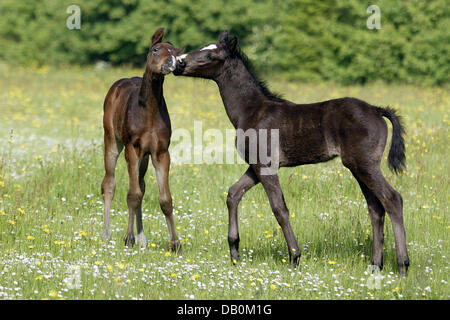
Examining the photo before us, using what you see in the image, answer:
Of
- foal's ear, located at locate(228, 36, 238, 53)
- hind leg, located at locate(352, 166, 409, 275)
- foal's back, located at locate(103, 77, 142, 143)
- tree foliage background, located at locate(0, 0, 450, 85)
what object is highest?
tree foliage background, located at locate(0, 0, 450, 85)

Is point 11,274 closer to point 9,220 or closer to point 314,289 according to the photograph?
point 9,220

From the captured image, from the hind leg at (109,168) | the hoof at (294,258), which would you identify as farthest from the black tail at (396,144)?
the hind leg at (109,168)

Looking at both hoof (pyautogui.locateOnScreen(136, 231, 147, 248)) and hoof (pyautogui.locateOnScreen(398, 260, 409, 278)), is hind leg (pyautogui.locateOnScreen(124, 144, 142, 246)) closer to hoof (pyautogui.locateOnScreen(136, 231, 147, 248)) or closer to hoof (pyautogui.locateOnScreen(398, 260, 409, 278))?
hoof (pyautogui.locateOnScreen(136, 231, 147, 248))

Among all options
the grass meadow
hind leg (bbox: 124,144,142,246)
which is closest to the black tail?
the grass meadow

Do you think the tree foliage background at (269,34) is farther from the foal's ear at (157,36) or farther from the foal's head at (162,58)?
the foal's head at (162,58)

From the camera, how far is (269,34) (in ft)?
95.5

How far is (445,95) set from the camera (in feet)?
57.8

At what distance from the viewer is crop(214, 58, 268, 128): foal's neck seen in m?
6.17

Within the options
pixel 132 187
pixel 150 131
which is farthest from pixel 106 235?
pixel 150 131

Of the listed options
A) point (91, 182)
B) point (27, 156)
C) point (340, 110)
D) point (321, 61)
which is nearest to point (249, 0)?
point (321, 61)

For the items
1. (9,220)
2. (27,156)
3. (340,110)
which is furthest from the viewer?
(27,156)

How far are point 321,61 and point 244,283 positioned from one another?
21.5 m

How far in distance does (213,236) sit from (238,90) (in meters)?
1.77

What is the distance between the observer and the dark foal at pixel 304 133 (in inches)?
220
